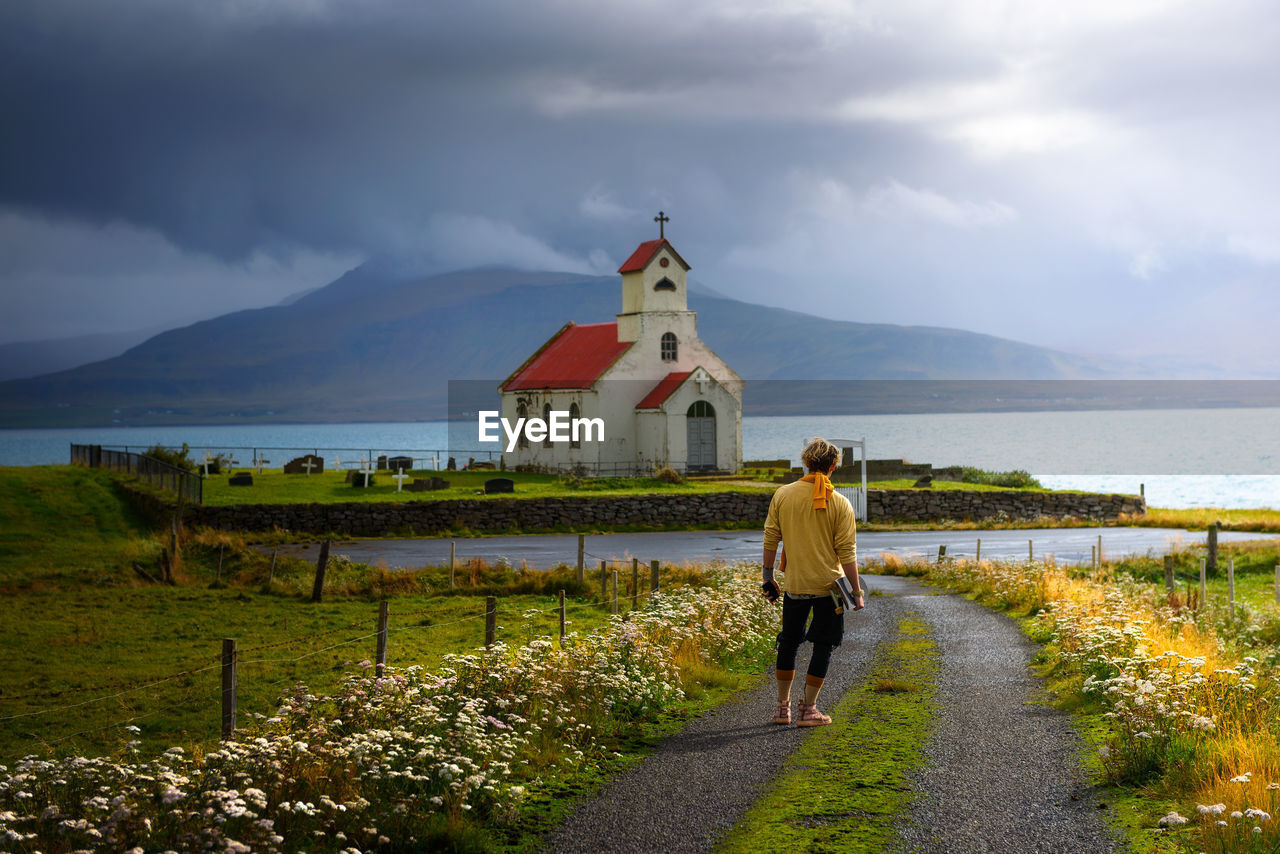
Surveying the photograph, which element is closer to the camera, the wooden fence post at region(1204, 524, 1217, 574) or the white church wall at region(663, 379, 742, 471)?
the wooden fence post at region(1204, 524, 1217, 574)

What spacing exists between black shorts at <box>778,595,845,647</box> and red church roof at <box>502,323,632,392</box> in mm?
46756

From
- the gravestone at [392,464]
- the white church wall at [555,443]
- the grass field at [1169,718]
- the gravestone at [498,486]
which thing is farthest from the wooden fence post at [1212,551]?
the gravestone at [392,464]

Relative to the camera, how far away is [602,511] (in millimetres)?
44156

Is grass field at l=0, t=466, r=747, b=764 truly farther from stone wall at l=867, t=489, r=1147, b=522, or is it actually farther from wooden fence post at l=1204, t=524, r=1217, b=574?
stone wall at l=867, t=489, r=1147, b=522

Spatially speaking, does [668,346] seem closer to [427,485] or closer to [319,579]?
[427,485]

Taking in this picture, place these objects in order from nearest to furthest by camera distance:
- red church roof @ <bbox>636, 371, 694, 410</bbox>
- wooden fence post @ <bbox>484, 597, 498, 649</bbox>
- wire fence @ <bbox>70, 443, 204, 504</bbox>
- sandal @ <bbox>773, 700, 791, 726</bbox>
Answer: sandal @ <bbox>773, 700, 791, 726</bbox> → wooden fence post @ <bbox>484, 597, 498, 649</bbox> → wire fence @ <bbox>70, 443, 204, 504</bbox> → red church roof @ <bbox>636, 371, 694, 410</bbox>

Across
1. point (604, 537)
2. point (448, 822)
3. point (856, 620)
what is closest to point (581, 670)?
point (448, 822)

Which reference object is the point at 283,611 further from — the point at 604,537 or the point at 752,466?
the point at 752,466

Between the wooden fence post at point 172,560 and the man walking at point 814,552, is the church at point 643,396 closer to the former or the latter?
the wooden fence post at point 172,560

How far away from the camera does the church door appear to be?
57.5 m

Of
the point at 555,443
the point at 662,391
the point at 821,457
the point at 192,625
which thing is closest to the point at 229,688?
the point at 821,457

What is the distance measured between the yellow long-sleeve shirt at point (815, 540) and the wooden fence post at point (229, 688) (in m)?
4.29

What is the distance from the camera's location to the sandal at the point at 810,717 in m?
10.6

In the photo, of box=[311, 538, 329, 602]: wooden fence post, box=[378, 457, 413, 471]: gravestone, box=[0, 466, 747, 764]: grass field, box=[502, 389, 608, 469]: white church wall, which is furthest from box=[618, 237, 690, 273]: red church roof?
box=[311, 538, 329, 602]: wooden fence post
